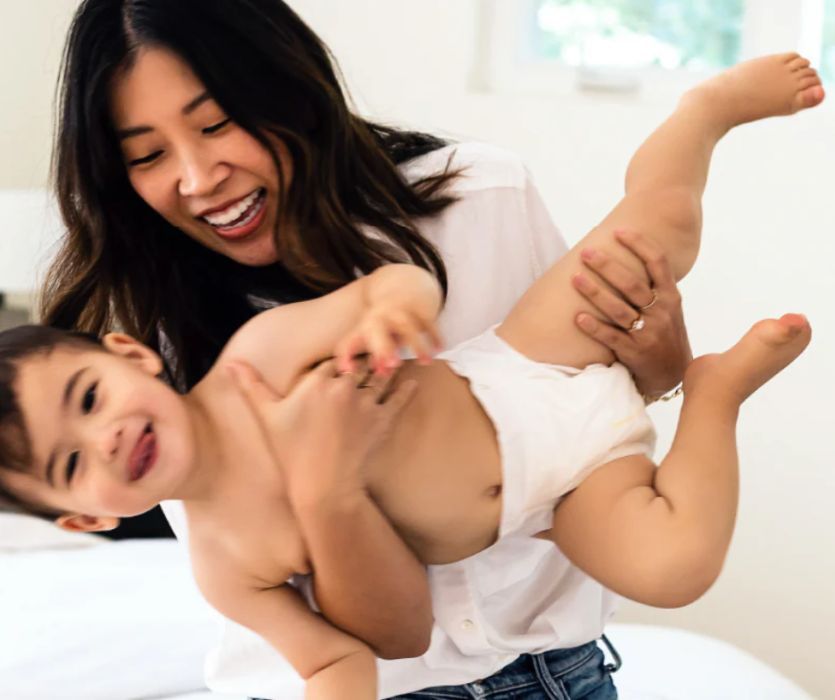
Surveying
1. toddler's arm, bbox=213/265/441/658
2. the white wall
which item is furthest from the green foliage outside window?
toddler's arm, bbox=213/265/441/658

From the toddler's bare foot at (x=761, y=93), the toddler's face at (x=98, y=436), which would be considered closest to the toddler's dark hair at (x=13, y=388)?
the toddler's face at (x=98, y=436)

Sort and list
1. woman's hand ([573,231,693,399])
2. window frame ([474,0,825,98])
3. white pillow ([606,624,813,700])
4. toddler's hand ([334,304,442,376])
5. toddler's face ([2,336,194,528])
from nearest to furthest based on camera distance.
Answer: toddler's hand ([334,304,442,376]) → toddler's face ([2,336,194,528]) → woman's hand ([573,231,693,399]) → white pillow ([606,624,813,700]) → window frame ([474,0,825,98])

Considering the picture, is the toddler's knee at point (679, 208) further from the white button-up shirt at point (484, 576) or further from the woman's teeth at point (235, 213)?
the woman's teeth at point (235, 213)

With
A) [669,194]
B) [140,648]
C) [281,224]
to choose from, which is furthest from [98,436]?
[140,648]

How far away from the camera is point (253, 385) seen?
1006mm

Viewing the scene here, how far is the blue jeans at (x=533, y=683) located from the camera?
3.67ft

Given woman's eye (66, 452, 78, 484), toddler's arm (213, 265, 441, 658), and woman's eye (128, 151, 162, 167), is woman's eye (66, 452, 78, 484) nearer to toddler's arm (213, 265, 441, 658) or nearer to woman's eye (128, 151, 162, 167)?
toddler's arm (213, 265, 441, 658)

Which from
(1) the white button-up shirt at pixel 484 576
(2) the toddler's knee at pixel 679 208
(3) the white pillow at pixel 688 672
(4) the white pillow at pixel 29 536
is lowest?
(4) the white pillow at pixel 29 536

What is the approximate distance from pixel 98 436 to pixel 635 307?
20.8 inches

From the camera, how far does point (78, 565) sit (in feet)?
6.73

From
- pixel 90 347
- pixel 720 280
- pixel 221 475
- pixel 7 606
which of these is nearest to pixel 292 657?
pixel 221 475

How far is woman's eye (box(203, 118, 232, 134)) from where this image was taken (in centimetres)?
113

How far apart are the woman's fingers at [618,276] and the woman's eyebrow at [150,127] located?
411mm

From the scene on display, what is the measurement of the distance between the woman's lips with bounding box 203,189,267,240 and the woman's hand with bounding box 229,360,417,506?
0.73 feet
